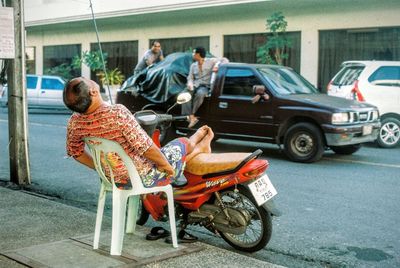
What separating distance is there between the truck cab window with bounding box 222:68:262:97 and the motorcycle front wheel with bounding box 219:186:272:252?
6034mm

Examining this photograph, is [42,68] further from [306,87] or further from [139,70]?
[306,87]

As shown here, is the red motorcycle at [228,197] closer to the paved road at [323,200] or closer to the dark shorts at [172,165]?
the dark shorts at [172,165]

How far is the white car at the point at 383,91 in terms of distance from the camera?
12.8m

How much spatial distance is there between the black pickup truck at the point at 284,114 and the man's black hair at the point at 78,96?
6.36 m

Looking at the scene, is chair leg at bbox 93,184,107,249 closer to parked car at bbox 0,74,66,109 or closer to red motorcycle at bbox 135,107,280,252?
red motorcycle at bbox 135,107,280,252

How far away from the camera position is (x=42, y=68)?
32.0 metres

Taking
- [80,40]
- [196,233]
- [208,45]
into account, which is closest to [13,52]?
[196,233]

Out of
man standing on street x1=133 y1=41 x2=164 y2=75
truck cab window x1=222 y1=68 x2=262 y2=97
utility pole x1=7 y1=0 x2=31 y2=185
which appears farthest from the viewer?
man standing on street x1=133 y1=41 x2=164 y2=75

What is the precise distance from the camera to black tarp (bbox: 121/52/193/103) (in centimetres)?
1214

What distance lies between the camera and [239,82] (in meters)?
11.1

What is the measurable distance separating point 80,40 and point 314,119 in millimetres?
21495

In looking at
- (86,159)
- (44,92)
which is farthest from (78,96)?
(44,92)

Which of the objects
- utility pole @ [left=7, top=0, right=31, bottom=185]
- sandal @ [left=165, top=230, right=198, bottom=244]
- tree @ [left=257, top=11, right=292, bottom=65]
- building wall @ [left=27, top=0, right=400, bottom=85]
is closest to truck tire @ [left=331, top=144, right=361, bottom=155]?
utility pole @ [left=7, top=0, right=31, bottom=185]

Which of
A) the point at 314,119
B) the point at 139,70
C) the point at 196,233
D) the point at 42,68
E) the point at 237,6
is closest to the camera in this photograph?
the point at 196,233
